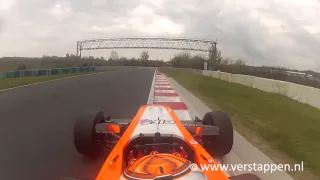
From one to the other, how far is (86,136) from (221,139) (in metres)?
2.11

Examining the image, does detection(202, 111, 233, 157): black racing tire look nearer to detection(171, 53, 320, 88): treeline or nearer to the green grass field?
the green grass field

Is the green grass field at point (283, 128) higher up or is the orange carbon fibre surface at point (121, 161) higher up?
the orange carbon fibre surface at point (121, 161)

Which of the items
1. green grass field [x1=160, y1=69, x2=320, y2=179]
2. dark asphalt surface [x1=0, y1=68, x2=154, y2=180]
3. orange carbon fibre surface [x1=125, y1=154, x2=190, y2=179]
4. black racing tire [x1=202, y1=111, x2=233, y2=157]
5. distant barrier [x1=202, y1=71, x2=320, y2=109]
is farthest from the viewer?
distant barrier [x1=202, y1=71, x2=320, y2=109]

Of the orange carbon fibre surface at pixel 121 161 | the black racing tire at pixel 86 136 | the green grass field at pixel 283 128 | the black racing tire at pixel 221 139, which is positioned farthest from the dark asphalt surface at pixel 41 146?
the green grass field at pixel 283 128

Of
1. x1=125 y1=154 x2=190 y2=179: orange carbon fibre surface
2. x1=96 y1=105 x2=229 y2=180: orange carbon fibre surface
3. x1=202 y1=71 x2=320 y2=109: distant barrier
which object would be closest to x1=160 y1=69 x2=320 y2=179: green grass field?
x1=202 y1=71 x2=320 y2=109: distant barrier

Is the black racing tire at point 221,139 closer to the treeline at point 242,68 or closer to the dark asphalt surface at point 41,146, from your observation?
the dark asphalt surface at point 41,146

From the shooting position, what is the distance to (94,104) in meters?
13.0

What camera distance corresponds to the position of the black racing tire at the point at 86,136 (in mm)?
5633

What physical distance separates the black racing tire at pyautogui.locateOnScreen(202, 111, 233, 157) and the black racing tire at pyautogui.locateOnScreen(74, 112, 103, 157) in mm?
1792

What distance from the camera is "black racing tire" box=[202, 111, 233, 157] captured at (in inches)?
226

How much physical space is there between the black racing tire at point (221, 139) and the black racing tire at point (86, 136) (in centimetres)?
179

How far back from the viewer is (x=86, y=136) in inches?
221

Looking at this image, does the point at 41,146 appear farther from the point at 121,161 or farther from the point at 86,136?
the point at 121,161

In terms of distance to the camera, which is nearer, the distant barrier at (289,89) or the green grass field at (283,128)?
the green grass field at (283,128)
